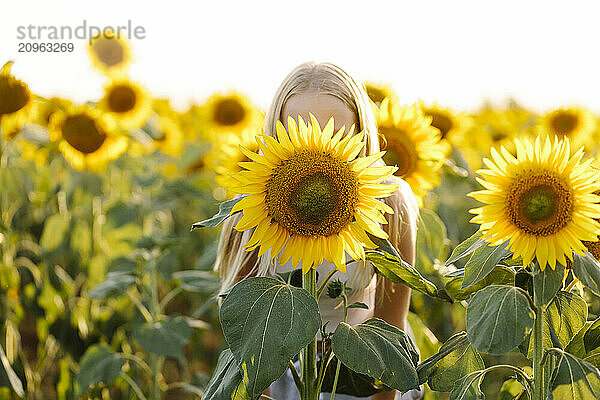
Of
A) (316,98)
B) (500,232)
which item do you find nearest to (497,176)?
(500,232)

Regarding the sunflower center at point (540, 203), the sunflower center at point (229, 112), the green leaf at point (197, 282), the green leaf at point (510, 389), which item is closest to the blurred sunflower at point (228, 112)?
the sunflower center at point (229, 112)

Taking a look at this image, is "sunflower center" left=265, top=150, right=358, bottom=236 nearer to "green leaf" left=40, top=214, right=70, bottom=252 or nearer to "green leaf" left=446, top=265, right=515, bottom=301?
"green leaf" left=446, top=265, right=515, bottom=301

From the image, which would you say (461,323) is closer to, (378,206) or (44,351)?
(44,351)

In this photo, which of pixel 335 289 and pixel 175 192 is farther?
pixel 175 192

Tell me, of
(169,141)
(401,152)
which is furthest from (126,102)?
(401,152)

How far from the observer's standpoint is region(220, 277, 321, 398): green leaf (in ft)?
3.42

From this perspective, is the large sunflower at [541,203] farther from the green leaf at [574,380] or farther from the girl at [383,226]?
the girl at [383,226]

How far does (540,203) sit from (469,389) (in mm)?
328

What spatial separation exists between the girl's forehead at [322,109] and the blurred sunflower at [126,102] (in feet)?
A: 6.91

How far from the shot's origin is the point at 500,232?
3.60 feet

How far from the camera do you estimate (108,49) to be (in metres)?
3.87

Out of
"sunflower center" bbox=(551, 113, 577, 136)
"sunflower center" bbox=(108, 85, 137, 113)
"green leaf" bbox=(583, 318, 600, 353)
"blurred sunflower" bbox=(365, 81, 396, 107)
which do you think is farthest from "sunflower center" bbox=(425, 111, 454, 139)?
"green leaf" bbox=(583, 318, 600, 353)

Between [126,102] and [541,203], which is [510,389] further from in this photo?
[126,102]

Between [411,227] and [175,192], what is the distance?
152 centimetres
